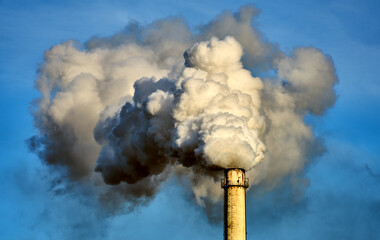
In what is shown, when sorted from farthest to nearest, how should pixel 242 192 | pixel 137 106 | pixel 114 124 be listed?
pixel 114 124, pixel 137 106, pixel 242 192

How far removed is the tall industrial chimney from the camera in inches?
2881

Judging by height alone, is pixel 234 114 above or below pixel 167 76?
below

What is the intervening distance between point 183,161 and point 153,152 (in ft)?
31.4

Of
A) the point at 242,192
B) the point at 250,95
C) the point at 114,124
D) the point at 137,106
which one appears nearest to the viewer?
the point at 242,192

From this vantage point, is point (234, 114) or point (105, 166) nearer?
point (234, 114)

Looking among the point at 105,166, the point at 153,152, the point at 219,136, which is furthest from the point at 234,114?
the point at 105,166

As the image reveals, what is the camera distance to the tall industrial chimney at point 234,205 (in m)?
73.2

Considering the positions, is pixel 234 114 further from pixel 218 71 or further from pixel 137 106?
pixel 137 106

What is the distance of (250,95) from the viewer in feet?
278

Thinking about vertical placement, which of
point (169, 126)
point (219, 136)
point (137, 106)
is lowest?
point (219, 136)

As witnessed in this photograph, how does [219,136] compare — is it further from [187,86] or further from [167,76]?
[167,76]

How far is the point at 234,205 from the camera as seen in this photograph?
2901 inches

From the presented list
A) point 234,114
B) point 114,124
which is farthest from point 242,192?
point 114,124

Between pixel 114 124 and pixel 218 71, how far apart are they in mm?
21551
